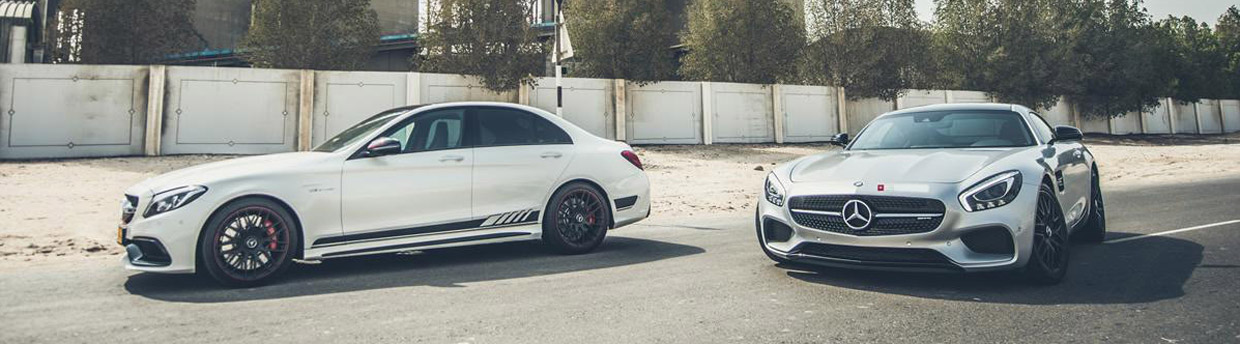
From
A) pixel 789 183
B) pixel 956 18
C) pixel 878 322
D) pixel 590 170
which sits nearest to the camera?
pixel 878 322

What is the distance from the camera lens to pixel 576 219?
7098 mm

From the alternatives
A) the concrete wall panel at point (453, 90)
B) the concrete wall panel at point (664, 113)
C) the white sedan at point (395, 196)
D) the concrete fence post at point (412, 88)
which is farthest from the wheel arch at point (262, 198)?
the concrete wall panel at point (664, 113)

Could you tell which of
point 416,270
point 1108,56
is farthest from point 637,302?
point 1108,56

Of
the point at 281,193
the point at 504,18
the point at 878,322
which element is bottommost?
the point at 878,322

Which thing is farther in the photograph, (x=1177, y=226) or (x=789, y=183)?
(x=1177, y=226)

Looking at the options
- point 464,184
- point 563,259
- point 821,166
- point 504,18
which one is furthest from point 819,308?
point 504,18

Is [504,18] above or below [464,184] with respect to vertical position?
above

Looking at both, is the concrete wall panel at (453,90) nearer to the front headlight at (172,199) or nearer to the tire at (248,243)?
the tire at (248,243)

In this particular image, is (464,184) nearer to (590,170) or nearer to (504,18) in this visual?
(590,170)

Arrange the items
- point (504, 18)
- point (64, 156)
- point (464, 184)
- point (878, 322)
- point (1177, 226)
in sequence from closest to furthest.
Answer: point (878, 322) < point (464, 184) < point (1177, 226) < point (64, 156) < point (504, 18)

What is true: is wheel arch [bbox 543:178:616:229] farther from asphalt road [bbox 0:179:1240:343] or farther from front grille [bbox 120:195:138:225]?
front grille [bbox 120:195:138:225]

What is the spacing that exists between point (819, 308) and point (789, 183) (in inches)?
45.2

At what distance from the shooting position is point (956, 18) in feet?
119

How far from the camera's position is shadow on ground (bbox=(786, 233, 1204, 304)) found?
474 centimetres
